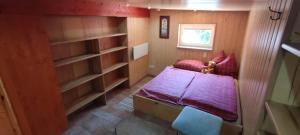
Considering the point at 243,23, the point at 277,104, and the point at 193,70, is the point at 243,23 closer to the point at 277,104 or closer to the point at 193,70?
the point at 193,70

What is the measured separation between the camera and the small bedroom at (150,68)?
3.11 ft

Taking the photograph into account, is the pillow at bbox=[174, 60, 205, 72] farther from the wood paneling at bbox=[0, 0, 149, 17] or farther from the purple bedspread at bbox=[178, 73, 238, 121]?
Result: the wood paneling at bbox=[0, 0, 149, 17]

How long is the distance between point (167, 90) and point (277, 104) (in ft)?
6.22

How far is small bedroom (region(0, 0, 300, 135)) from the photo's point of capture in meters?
0.95

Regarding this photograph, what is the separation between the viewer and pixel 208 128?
173cm

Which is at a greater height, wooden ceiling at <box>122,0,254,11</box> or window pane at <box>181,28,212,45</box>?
wooden ceiling at <box>122,0,254,11</box>

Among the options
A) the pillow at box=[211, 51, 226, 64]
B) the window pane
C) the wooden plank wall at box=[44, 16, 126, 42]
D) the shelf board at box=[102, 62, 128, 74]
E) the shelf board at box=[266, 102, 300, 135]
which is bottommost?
the shelf board at box=[102, 62, 128, 74]

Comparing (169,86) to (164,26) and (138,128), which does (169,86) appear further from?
(164,26)

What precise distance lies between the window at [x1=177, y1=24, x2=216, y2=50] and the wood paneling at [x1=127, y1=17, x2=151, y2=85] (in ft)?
3.16

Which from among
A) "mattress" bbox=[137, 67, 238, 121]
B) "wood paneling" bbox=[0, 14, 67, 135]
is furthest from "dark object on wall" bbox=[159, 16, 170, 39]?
"wood paneling" bbox=[0, 14, 67, 135]

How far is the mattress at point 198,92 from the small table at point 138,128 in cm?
45

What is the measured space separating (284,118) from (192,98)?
1.72m

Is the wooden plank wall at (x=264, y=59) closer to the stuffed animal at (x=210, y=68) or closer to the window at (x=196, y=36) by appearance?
the stuffed animal at (x=210, y=68)

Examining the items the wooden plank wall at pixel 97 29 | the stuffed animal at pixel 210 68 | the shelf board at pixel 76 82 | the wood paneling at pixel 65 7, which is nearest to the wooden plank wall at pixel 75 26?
the wooden plank wall at pixel 97 29
